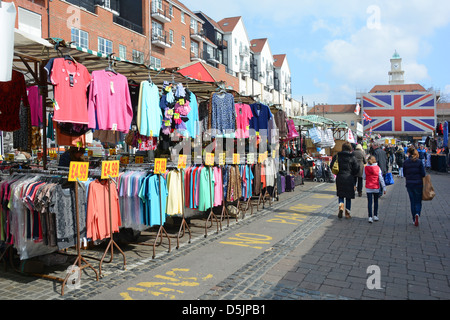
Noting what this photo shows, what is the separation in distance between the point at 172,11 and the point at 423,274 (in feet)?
121

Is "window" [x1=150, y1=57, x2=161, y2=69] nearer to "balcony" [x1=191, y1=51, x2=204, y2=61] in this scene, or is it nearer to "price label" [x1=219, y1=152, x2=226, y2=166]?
"balcony" [x1=191, y1=51, x2=204, y2=61]

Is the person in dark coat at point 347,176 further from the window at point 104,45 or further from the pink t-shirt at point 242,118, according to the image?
the window at point 104,45

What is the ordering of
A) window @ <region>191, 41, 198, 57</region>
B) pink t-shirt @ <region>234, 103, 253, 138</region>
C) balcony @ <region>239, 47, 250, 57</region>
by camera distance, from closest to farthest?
pink t-shirt @ <region>234, 103, 253, 138</region> < window @ <region>191, 41, 198, 57</region> < balcony @ <region>239, 47, 250, 57</region>

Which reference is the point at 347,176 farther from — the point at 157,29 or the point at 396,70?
the point at 396,70

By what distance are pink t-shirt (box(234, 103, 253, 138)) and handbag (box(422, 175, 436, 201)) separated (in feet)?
14.2

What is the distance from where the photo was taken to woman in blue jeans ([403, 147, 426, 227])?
7.80m

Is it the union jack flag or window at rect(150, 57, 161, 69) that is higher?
window at rect(150, 57, 161, 69)

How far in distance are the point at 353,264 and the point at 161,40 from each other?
105ft

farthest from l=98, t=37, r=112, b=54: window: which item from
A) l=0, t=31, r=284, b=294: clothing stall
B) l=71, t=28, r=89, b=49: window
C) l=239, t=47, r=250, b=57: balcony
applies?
l=239, t=47, r=250, b=57: balcony

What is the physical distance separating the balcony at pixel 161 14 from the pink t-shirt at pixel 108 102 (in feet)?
101

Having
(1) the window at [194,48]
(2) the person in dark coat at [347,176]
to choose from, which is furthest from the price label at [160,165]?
(1) the window at [194,48]

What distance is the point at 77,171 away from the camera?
439cm

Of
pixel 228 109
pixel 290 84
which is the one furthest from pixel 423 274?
pixel 290 84

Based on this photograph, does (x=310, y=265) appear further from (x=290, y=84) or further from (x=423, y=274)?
(x=290, y=84)
